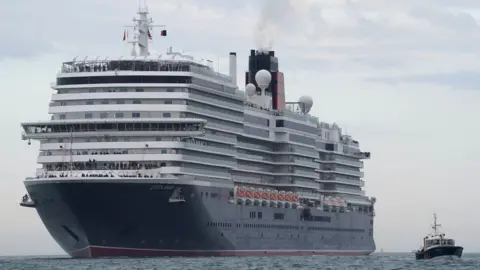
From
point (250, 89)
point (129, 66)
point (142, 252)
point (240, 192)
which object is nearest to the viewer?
point (142, 252)

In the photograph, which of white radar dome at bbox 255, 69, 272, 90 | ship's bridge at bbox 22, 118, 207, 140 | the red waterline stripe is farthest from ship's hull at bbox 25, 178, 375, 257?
white radar dome at bbox 255, 69, 272, 90

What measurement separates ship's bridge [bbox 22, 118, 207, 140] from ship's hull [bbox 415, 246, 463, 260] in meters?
29.0

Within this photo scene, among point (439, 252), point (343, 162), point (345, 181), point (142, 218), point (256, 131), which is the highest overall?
point (256, 131)

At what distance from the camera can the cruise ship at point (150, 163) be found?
10538 cm

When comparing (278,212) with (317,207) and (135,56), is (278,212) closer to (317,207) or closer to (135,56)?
(317,207)

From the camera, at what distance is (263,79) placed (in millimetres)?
139125

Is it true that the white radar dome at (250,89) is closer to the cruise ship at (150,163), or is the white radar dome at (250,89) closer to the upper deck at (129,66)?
the cruise ship at (150,163)

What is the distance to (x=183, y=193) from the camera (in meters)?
107

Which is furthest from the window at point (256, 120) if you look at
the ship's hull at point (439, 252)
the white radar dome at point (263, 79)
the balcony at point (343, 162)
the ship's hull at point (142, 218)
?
the ship's hull at point (439, 252)

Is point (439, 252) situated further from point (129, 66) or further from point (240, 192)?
point (129, 66)

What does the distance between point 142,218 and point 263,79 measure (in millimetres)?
37521

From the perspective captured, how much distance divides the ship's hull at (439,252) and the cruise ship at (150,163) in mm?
13381

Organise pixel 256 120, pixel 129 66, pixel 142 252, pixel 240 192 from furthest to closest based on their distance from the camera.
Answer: pixel 256 120
pixel 240 192
pixel 129 66
pixel 142 252

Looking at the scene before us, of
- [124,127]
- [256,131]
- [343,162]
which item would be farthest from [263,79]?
[124,127]
